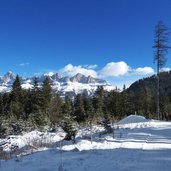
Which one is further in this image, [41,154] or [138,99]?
[138,99]

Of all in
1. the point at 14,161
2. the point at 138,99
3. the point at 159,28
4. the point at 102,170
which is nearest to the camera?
the point at 102,170

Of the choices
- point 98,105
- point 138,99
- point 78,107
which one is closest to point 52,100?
point 78,107

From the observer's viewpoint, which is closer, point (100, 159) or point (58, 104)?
point (100, 159)

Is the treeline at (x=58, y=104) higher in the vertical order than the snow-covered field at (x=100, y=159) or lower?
higher

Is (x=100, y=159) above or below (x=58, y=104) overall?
below

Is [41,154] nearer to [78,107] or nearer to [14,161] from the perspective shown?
[14,161]

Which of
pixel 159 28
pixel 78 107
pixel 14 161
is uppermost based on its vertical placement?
pixel 159 28

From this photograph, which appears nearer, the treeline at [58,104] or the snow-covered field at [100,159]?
the snow-covered field at [100,159]

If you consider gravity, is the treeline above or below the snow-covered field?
above

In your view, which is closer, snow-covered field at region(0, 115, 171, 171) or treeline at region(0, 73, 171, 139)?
snow-covered field at region(0, 115, 171, 171)

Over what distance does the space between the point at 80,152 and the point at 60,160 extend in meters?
1.25

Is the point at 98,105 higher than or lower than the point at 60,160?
higher

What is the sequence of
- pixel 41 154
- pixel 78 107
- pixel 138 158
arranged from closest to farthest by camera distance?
1. pixel 138 158
2. pixel 41 154
3. pixel 78 107

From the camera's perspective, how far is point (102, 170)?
802cm
